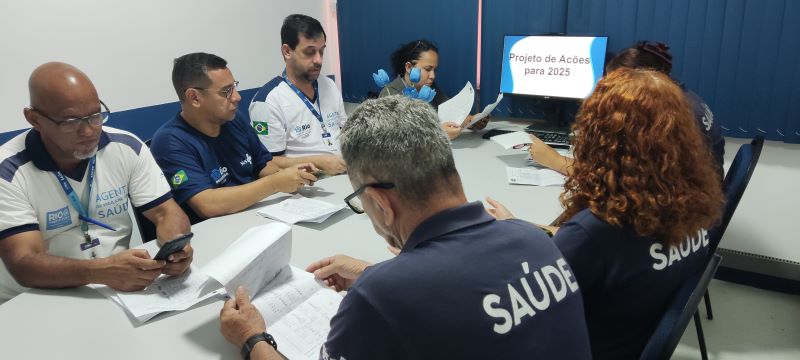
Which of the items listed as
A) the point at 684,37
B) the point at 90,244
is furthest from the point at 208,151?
the point at 684,37

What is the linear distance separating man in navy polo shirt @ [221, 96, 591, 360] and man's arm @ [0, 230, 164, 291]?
70 cm

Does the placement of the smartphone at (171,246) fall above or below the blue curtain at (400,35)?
below

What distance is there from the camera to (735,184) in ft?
5.20

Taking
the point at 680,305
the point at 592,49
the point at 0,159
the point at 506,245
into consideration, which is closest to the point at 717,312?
the point at 592,49

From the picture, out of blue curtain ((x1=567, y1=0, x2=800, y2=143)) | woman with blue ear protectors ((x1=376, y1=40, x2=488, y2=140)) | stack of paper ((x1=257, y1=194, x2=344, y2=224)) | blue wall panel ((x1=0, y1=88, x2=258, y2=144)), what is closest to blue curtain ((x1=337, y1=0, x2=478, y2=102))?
woman with blue ear protectors ((x1=376, y1=40, x2=488, y2=140))

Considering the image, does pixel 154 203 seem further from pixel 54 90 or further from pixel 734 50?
pixel 734 50

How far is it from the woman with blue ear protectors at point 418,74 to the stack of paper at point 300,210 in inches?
39.7

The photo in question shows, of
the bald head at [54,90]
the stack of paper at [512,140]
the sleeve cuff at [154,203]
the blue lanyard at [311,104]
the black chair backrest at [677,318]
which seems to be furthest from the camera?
the blue lanyard at [311,104]

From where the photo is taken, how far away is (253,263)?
121cm

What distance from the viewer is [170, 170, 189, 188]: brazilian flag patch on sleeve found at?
187cm

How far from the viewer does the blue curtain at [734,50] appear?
239 cm

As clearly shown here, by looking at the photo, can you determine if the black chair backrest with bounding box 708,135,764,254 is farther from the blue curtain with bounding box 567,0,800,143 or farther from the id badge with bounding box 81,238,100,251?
the id badge with bounding box 81,238,100,251

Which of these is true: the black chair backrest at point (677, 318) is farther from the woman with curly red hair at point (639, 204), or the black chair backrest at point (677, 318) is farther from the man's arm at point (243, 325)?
the man's arm at point (243, 325)

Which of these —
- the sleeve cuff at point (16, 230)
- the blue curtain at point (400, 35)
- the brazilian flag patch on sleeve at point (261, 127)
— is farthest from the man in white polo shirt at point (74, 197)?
the blue curtain at point (400, 35)
